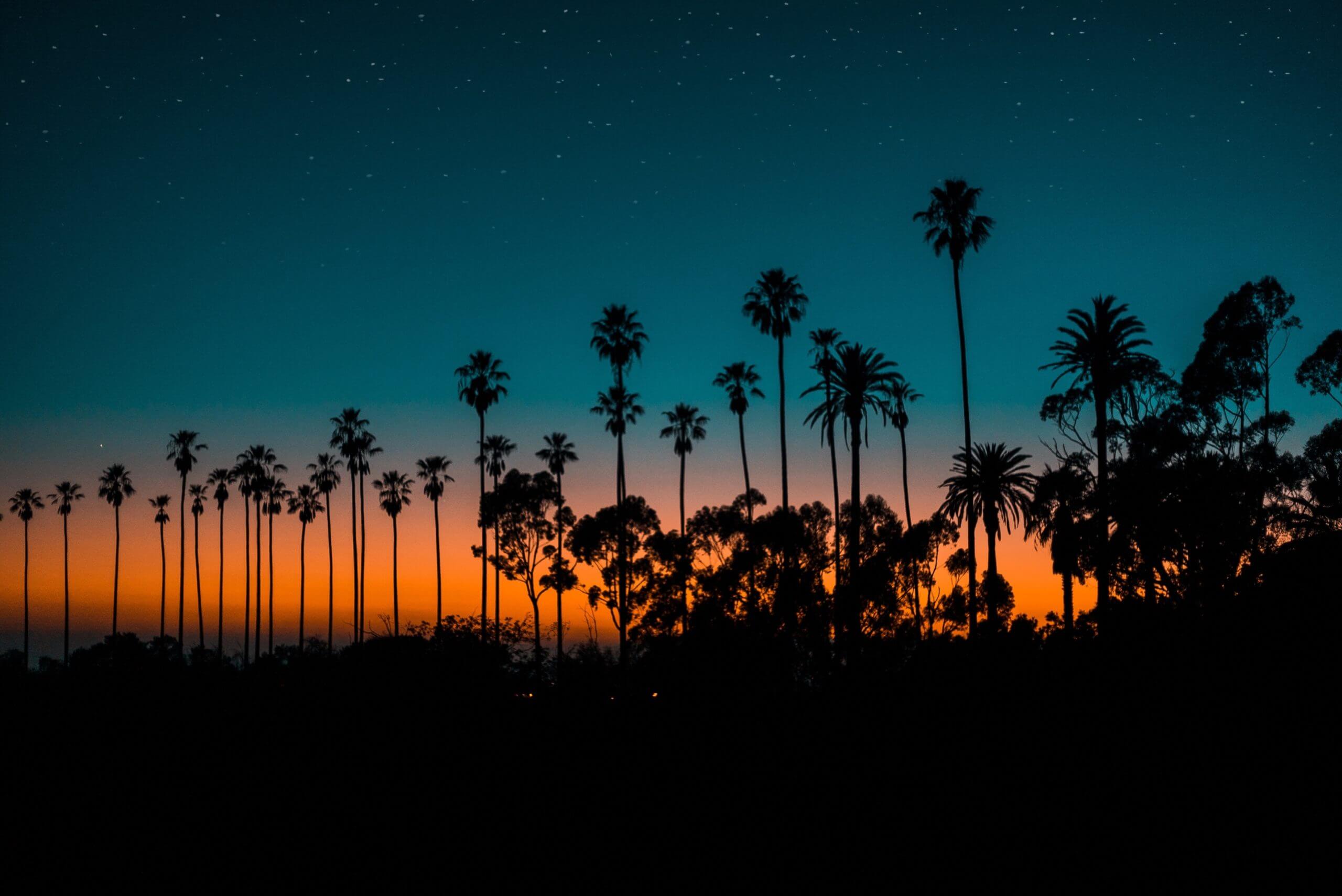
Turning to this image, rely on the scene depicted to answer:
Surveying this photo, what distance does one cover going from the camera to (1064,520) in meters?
43.9

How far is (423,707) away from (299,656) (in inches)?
724

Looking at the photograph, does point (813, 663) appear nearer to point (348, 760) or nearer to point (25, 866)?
point (348, 760)

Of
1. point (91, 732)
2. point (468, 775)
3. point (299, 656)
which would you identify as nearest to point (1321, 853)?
point (468, 775)

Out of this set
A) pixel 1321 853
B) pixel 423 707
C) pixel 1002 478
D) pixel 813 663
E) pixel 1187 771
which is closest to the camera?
pixel 1321 853

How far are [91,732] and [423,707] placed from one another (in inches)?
420

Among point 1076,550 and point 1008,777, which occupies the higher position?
point 1076,550

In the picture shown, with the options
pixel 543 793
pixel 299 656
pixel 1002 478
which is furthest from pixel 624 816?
pixel 1002 478

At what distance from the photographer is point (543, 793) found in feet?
86.1

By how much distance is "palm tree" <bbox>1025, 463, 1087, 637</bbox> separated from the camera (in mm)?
42688

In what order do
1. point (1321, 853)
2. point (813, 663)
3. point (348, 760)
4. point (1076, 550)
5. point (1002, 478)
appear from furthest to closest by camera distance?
point (1002, 478), point (1076, 550), point (813, 663), point (348, 760), point (1321, 853)

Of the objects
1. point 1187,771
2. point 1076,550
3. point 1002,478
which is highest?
point 1002,478

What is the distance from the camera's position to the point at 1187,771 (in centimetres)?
2366

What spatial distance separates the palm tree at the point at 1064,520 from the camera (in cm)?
4269

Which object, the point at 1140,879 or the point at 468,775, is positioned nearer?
the point at 1140,879
